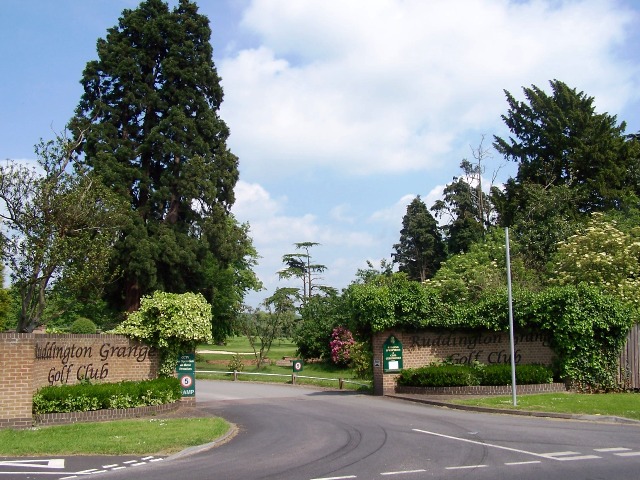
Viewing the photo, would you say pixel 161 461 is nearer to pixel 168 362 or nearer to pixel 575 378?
pixel 168 362

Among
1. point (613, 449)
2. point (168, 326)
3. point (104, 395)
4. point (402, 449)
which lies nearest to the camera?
point (613, 449)

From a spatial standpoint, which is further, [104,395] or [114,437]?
[104,395]

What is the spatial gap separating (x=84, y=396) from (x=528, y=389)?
1421 cm

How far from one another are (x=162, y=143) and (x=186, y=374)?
60.4 ft

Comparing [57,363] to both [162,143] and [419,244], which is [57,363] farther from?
[419,244]

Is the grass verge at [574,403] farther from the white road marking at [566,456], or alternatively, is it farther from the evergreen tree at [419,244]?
the evergreen tree at [419,244]

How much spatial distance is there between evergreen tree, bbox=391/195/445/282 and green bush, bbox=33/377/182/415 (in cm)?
4542

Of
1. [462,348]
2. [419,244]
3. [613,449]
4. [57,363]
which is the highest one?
[419,244]

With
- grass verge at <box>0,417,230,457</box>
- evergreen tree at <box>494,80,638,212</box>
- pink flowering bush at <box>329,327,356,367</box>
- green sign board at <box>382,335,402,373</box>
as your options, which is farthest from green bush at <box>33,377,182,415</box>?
evergreen tree at <box>494,80,638,212</box>

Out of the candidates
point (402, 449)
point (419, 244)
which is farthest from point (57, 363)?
point (419, 244)

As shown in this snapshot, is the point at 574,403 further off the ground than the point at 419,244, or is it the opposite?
the point at 419,244

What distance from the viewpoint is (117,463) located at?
11.8m

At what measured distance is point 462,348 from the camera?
983 inches

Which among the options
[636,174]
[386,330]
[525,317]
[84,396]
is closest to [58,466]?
[84,396]
